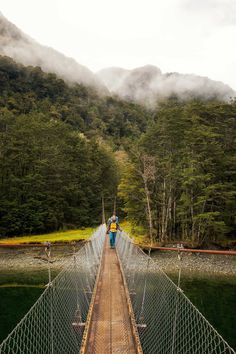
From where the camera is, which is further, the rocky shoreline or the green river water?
the rocky shoreline

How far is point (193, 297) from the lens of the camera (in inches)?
509

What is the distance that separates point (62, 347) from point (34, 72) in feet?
232

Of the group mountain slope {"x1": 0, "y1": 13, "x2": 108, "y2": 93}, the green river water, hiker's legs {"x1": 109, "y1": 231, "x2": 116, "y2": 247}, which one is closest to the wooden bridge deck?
the green river water

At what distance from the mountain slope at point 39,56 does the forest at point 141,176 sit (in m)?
76.5

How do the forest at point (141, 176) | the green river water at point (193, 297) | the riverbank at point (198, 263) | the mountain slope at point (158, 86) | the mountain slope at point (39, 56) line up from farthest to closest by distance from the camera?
the mountain slope at point (158, 86) → the mountain slope at point (39, 56) → the forest at point (141, 176) → the riverbank at point (198, 263) → the green river water at point (193, 297)

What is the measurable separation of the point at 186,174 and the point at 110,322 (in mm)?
18224

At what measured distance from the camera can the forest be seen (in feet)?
77.7

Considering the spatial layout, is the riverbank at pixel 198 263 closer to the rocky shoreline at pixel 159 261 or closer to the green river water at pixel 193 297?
the rocky shoreline at pixel 159 261

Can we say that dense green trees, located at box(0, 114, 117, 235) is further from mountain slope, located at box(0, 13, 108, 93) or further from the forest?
mountain slope, located at box(0, 13, 108, 93)

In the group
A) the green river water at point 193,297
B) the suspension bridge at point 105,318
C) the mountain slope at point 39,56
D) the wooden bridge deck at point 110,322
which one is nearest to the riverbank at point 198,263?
the green river water at point 193,297

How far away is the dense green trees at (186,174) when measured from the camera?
2328 centimetres

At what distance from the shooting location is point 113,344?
4.47 metres

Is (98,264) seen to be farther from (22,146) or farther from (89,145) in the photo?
(89,145)

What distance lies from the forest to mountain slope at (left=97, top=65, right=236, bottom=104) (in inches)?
4121
